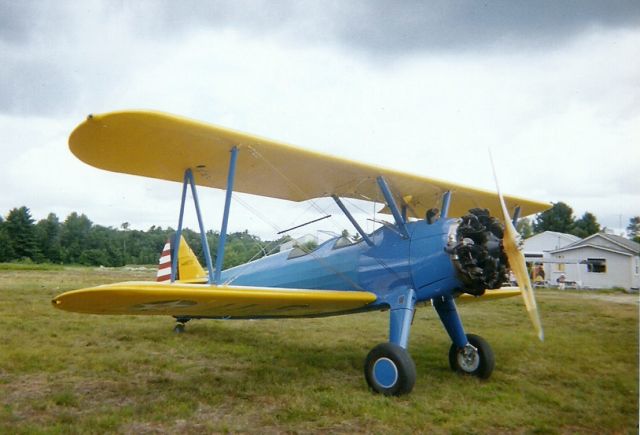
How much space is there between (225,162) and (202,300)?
1831 mm

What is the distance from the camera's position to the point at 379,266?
208 inches

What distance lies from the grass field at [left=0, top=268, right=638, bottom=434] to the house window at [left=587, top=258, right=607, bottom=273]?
16958 millimetres

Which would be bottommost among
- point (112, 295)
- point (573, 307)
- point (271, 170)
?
point (573, 307)

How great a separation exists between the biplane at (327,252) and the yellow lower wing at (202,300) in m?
0.01

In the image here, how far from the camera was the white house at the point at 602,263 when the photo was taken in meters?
22.2

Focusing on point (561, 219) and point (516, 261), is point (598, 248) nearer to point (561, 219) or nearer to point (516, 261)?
point (516, 261)

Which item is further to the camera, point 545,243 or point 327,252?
point 545,243

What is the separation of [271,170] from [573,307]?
10530mm

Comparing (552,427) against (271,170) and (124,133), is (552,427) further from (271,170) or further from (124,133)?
(124,133)

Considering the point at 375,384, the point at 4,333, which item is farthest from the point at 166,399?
the point at 4,333

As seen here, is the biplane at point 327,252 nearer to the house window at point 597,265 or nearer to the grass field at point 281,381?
the grass field at point 281,381

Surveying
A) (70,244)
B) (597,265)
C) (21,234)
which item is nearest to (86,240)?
(70,244)

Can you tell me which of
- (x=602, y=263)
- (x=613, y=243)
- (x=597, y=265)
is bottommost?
(x=597, y=265)

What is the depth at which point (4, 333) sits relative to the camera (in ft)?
22.7
